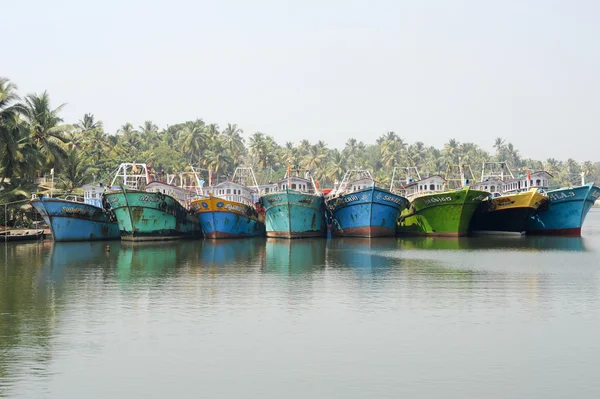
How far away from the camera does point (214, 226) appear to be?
57500 millimetres

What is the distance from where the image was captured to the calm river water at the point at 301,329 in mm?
16344

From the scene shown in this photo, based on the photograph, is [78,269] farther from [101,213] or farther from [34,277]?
[101,213]

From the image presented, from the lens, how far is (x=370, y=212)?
56500mm

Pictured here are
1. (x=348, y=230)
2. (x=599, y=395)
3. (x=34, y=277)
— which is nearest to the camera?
(x=599, y=395)

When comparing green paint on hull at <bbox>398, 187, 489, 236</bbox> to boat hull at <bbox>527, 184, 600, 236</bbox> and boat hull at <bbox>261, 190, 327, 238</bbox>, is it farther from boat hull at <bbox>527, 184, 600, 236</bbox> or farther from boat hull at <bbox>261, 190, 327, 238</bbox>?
boat hull at <bbox>261, 190, 327, 238</bbox>

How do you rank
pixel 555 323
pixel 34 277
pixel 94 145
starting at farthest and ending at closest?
1. pixel 94 145
2. pixel 34 277
3. pixel 555 323

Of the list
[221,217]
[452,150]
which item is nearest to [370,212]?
[221,217]

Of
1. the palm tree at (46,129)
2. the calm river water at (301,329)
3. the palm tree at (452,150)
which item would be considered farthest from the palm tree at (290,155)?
the calm river water at (301,329)

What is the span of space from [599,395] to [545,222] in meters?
48.1

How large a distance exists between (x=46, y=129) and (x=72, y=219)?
1421 cm

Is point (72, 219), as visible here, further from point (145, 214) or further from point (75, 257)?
point (75, 257)

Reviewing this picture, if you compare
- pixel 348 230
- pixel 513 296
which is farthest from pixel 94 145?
pixel 513 296

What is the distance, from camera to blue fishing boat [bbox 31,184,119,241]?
172 ft

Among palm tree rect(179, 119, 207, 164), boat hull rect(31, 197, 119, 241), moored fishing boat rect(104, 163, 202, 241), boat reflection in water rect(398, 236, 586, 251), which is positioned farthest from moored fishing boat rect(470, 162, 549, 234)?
palm tree rect(179, 119, 207, 164)
